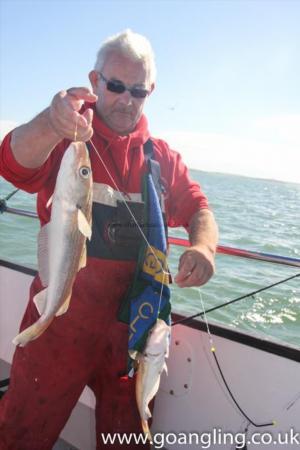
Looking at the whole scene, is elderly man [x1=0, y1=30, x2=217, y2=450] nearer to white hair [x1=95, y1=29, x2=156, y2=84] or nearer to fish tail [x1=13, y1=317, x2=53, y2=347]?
white hair [x1=95, y1=29, x2=156, y2=84]

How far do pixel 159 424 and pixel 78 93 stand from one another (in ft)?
8.12

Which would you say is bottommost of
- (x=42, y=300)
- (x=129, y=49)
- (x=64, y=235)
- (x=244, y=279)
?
(x=244, y=279)

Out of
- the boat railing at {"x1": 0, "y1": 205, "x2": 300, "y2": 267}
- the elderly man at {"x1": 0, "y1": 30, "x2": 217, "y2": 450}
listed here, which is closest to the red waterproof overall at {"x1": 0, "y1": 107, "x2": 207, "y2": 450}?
the elderly man at {"x1": 0, "y1": 30, "x2": 217, "y2": 450}

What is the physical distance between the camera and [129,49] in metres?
2.40

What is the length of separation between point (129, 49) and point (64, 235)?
1193 mm

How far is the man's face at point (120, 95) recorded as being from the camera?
2.39 m

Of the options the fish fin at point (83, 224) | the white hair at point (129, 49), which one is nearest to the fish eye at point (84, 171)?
the fish fin at point (83, 224)

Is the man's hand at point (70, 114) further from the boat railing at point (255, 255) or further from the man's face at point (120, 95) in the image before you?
the boat railing at point (255, 255)

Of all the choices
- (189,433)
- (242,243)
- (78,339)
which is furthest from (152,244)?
(242,243)

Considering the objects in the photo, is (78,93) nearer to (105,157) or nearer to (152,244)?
(105,157)

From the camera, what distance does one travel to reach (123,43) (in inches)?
95.1

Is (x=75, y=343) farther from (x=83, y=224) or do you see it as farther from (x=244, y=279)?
(x=244, y=279)

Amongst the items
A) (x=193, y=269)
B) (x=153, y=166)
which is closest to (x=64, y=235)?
(x=193, y=269)

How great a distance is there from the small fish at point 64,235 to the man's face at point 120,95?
2.50 ft
